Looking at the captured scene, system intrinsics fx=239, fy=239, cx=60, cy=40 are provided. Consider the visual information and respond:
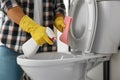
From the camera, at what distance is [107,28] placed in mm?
1384

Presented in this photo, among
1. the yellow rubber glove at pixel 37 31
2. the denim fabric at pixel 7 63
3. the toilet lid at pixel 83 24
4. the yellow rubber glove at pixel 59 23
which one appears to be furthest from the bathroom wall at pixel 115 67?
the denim fabric at pixel 7 63

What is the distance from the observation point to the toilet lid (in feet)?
4.56

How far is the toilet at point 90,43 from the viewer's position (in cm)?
125

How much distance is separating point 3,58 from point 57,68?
38 centimetres

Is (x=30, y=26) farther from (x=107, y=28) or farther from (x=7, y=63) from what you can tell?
(x=107, y=28)

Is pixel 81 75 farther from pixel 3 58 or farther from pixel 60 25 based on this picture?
pixel 3 58

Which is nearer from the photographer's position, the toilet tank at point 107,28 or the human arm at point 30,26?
the human arm at point 30,26

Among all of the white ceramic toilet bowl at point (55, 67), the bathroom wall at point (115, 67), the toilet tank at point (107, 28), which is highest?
the toilet tank at point (107, 28)

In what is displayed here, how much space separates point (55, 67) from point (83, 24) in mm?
422

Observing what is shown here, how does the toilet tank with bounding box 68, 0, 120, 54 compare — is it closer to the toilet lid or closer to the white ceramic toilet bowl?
the toilet lid

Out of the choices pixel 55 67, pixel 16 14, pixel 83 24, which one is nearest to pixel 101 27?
pixel 83 24

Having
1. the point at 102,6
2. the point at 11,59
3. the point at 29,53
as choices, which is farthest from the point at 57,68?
the point at 102,6

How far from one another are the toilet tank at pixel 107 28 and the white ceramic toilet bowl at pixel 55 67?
11 centimetres

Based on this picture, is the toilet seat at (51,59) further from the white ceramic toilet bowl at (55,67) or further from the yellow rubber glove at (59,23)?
the yellow rubber glove at (59,23)
